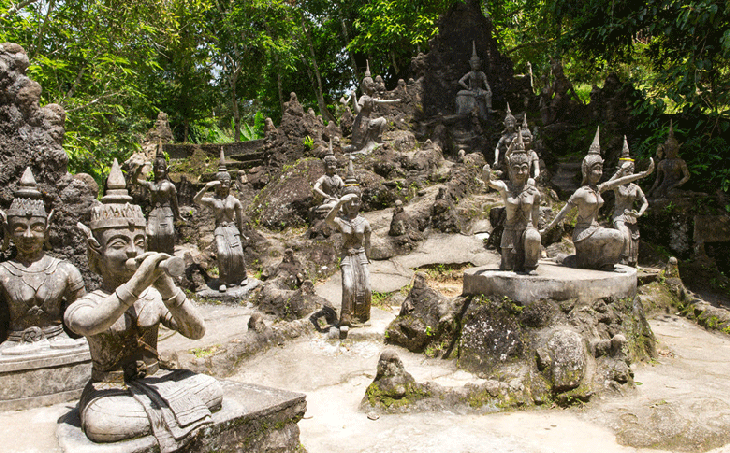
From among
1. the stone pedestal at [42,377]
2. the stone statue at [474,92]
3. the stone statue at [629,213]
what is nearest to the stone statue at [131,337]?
the stone pedestal at [42,377]

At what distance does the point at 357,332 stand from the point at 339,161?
26.4 feet

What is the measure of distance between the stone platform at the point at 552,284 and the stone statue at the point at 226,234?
15.6 ft

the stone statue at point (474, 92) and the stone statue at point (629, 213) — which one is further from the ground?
the stone statue at point (474, 92)

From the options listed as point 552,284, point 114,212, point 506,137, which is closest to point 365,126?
point 506,137

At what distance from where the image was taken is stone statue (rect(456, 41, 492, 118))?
19.1 m

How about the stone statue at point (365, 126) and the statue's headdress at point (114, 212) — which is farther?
the stone statue at point (365, 126)

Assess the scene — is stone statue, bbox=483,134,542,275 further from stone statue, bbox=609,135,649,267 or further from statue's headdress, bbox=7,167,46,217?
statue's headdress, bbox=7,167,46,217

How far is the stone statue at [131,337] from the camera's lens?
9.60 feet

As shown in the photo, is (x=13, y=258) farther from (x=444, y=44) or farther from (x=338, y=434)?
(x=444, y=44)

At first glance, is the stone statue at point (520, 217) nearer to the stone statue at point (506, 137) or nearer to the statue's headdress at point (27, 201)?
the statue's headdress at point (27, 201)

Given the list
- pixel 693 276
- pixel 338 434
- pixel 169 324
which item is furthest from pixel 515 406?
pixel 693 276

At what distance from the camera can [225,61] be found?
24297 millimetres

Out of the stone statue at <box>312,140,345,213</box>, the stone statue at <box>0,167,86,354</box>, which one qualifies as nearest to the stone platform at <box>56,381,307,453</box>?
the stone statue at <box>0,167,86,354</box>

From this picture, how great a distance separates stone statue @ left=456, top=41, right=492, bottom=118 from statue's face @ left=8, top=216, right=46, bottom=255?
658 inches
